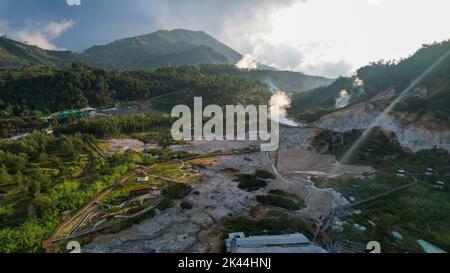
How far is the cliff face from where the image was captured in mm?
47438

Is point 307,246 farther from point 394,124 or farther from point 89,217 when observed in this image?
point 394,124

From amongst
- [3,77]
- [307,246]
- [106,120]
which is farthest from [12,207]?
[3,77]

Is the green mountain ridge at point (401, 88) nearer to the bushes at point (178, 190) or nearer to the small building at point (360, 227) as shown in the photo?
the small building at point (360, 227)

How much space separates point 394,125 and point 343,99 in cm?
5156

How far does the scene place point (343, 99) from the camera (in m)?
105

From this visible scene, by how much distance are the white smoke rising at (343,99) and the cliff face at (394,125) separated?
32815 millimetres

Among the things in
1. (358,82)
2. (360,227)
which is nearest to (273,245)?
(360,227)

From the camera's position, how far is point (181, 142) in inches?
2240

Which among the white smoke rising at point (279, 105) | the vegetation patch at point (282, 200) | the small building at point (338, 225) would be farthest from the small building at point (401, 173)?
the white smoke rising at point (279, 105)

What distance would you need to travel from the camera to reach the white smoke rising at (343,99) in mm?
100425

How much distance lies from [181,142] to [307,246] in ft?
132

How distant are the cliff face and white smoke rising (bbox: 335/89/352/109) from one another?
32815 mm

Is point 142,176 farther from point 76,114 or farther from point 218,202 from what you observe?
point 76,114
